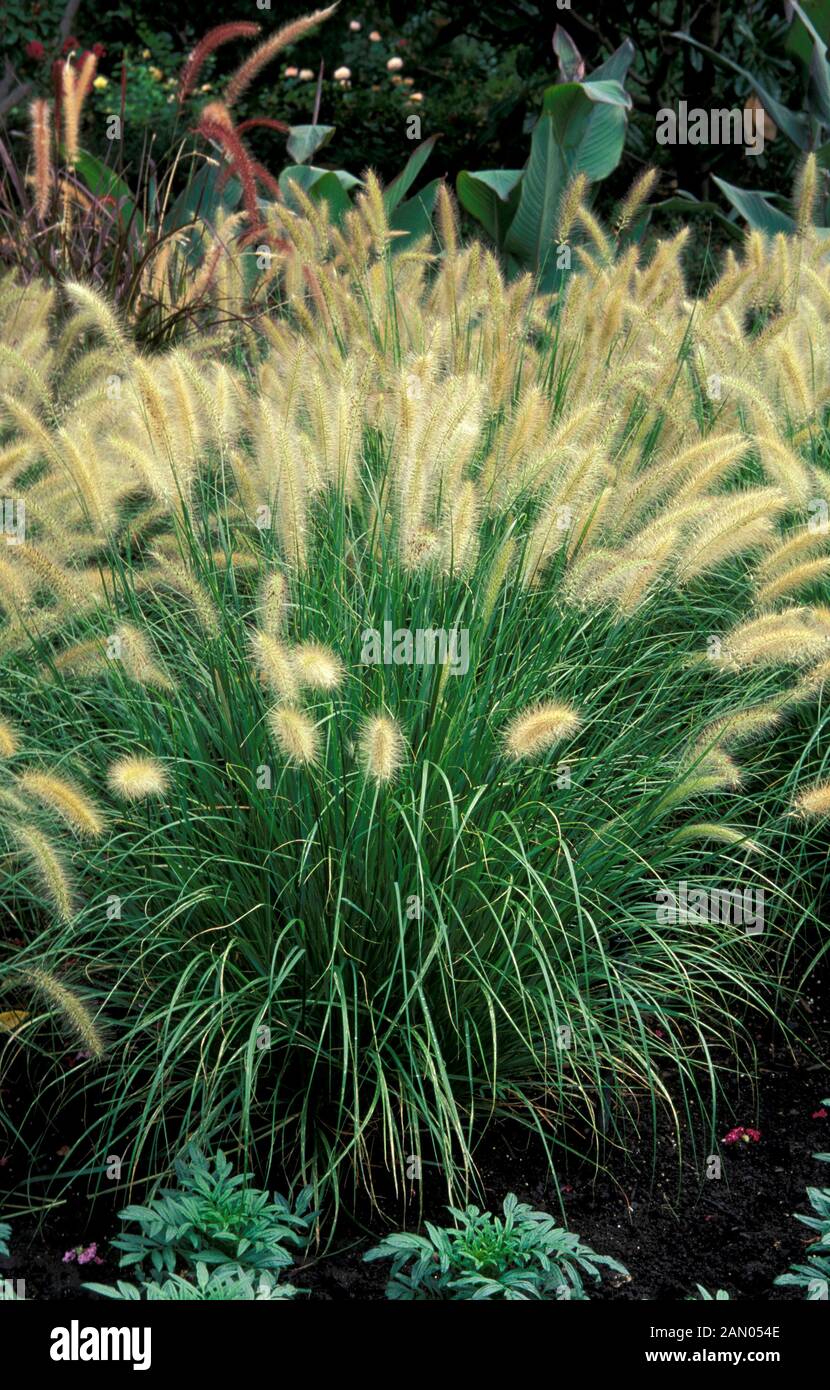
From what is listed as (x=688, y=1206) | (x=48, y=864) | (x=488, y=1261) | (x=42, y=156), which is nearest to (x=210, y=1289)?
(x=488, y=1261)

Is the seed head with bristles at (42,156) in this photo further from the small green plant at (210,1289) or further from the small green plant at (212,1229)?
the small green plant at (210,1289)

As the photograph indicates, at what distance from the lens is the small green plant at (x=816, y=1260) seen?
7.43ft

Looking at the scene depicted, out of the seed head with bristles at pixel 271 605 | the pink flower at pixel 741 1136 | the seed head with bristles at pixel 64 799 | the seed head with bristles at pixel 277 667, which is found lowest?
the pink flower at pixel 741 1136

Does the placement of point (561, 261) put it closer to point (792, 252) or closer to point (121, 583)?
point (792, 252)

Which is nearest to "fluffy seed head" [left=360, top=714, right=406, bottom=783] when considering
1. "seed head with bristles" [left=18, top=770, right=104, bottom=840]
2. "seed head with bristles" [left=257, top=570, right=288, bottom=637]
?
"seed head with bristles" [left=257, top=570, right=288, bottom=637]

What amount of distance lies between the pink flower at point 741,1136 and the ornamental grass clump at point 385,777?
127 millimetres

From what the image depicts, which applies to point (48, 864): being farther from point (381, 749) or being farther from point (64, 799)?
point (381, 749)

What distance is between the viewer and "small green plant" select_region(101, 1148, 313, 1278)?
228 cm

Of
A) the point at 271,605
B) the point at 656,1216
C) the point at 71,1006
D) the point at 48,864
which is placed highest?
the point at 271,605

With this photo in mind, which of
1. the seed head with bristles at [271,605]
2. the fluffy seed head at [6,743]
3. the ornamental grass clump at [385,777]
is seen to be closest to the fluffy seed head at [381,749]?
the ornamental grass clump at [385,777]

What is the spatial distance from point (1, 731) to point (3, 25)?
11.7m

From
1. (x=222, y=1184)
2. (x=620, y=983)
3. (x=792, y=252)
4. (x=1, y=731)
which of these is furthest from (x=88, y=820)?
(x=792, y=252)

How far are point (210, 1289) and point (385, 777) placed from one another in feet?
2.74

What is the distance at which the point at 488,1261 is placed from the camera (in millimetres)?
2262
